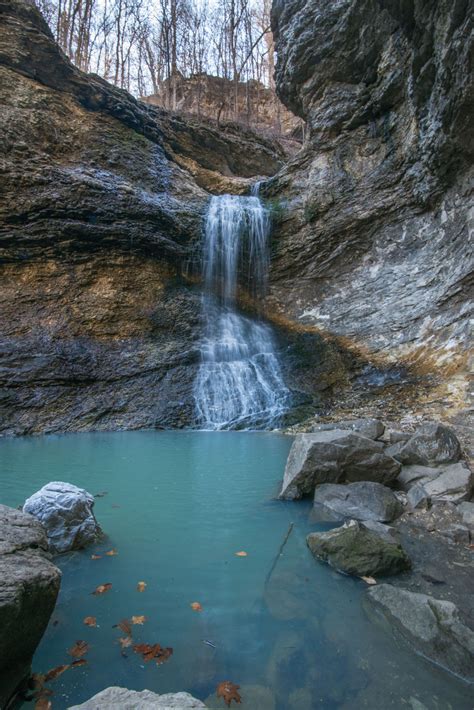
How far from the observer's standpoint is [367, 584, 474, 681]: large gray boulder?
1751 millimetres

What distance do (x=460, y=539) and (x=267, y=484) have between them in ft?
6.93

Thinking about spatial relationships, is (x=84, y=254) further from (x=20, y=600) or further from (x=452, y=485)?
(x=20, y=600)

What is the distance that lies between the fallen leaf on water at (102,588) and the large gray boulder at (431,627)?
1.53m

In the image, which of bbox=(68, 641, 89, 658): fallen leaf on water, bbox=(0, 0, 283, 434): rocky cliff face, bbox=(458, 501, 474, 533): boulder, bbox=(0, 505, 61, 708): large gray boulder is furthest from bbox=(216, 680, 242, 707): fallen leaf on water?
bbox=(0, 0, 283, 434): rocky cliff face

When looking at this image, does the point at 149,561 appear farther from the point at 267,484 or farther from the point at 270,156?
the point at 270,156

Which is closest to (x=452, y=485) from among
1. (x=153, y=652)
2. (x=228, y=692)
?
(x=228, y=692)

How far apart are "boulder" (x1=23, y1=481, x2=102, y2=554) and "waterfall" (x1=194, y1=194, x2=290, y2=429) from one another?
643 cm

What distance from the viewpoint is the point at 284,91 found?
597 inches

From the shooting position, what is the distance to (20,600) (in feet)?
5.22

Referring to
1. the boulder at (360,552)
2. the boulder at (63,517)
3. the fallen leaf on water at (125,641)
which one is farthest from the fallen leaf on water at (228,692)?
the boulder at (63,517)

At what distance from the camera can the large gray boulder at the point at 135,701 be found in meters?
1.27

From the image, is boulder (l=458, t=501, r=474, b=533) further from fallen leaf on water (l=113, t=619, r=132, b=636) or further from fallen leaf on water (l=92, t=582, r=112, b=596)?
fallen leaf on water (l=92, t=582, r=112, b=596)

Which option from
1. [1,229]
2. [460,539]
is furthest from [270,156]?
[460,539]

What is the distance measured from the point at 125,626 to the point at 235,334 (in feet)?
33.5
